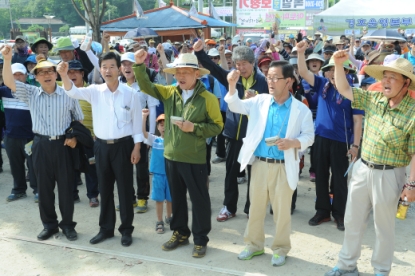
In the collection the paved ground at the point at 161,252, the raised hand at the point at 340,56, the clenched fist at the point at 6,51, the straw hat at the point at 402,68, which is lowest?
the paved ground at the point at 161,252

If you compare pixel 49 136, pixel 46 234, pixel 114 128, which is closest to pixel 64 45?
pixel 49 136

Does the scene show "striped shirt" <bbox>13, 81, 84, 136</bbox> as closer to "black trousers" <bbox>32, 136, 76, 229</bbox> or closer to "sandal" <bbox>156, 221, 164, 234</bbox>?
"black trousers" <bbox>32, 136, 76, 229</bbox>

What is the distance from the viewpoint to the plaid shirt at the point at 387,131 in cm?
389

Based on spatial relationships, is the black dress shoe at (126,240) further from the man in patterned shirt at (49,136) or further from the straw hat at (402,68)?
the straw hat at (402,68)

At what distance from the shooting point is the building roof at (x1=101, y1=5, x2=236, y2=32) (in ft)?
67.9

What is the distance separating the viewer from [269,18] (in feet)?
157

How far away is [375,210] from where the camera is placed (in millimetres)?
4102

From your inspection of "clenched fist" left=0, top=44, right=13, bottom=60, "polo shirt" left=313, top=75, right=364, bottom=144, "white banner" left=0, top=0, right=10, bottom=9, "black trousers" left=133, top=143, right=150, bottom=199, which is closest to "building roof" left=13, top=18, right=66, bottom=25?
"white banner" left=0, top=0, right=10, bottom=9

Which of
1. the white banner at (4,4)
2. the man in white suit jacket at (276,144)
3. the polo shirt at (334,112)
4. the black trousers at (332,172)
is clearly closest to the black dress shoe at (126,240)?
the man in white suit jacket at (276,144)

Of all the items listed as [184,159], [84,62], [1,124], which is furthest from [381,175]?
[1,124]

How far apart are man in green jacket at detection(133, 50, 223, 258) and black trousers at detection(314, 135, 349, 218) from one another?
157 centimetres

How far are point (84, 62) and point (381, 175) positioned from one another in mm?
5569

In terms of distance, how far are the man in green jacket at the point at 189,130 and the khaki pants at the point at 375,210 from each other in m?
1.46

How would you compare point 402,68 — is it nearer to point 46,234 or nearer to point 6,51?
point 6,51
